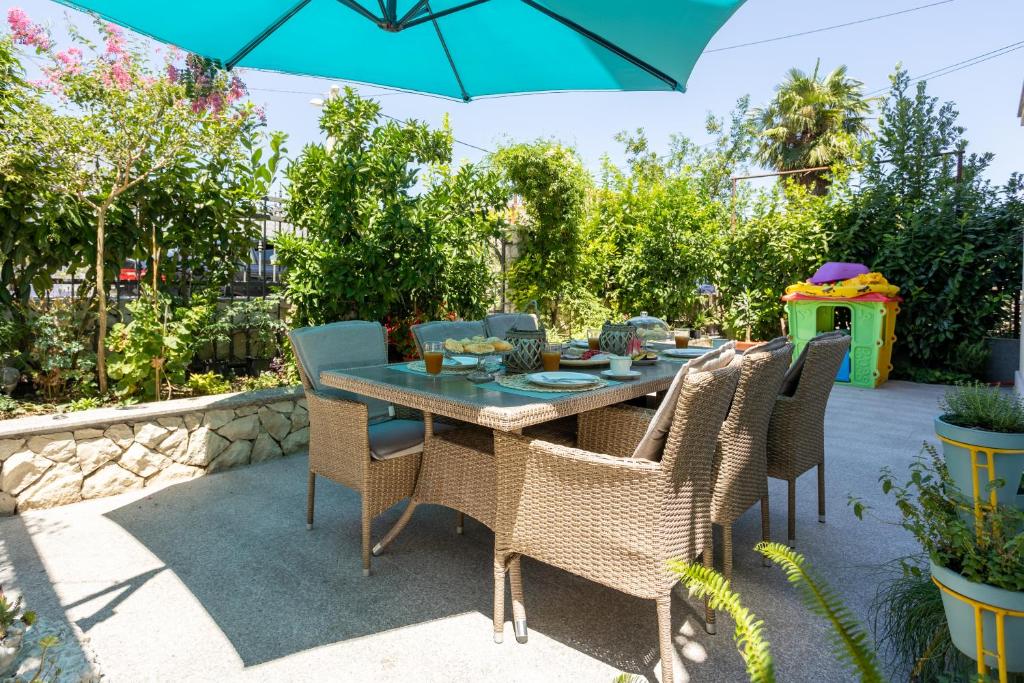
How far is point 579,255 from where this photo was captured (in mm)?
7719

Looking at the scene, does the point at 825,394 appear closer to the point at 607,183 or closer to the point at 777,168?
the point at 607,183

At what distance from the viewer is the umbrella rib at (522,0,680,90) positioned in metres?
2.51

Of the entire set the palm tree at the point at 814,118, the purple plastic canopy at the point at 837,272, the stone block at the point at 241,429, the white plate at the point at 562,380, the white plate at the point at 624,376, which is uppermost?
the palm tree at the point at 814,118

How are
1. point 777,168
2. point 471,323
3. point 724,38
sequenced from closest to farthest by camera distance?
point 471,323
point 724,38
point 777,168

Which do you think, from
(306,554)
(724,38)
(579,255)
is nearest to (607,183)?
(579,255)

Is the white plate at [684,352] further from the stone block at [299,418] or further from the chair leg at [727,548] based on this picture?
the stone block at [299,418]

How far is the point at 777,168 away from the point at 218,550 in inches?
675

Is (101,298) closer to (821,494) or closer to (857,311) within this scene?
(821,494)

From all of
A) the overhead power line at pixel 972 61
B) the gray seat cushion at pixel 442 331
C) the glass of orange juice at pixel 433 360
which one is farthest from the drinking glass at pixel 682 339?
the overhead power line at pixel 972 61

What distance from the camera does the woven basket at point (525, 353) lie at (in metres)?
2.53

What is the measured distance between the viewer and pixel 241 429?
147 inches

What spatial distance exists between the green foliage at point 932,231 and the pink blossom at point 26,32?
24.6ft

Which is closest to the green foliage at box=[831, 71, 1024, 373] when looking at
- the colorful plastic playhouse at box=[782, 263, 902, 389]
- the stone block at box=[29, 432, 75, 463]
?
the colorful plastic playhouse at box=[782, 263, 902, 389]

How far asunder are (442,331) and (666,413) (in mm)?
1769
